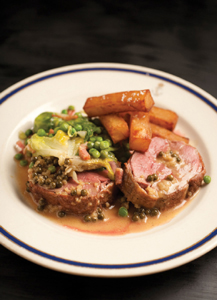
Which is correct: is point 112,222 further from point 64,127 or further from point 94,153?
point 64,127

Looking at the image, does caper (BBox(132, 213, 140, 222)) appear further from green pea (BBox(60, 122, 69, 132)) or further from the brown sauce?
green pea (BBox(60, 122, 69, 132))

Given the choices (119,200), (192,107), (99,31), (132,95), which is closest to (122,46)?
(99,31)

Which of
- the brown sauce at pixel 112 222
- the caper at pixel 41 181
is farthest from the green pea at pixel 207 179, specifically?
the caper at pixel 41 181

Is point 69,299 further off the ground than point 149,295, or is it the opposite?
point 149,295

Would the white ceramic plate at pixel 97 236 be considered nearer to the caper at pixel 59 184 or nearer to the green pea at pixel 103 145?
the caper at pixel 59 184

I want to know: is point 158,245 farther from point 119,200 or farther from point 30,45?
point 30,45

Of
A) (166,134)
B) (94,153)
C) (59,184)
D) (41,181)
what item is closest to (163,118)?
(166,134)

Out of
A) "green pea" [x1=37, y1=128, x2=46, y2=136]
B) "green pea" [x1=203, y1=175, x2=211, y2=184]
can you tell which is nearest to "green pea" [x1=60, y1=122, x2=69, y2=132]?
"green pea" [x1=37, y1=128, x2=46, y2=136]
